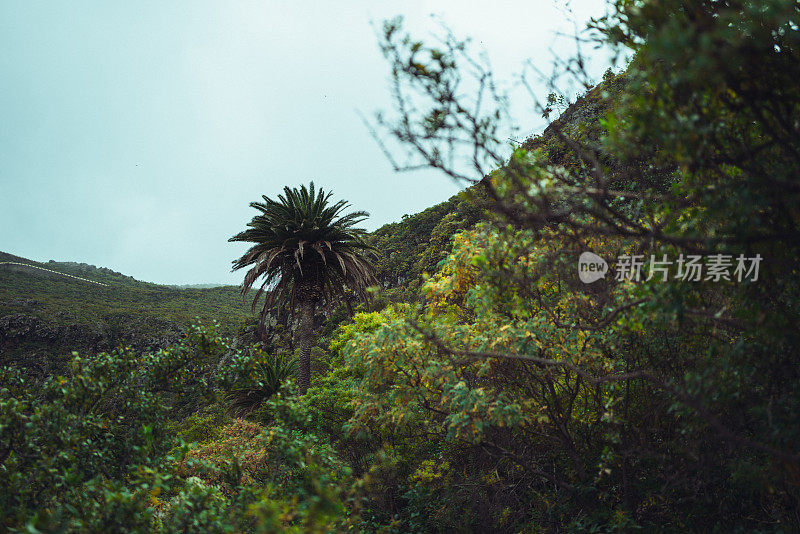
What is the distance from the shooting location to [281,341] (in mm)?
27109

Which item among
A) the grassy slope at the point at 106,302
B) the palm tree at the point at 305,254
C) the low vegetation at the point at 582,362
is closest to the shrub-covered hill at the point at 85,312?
the grassy slope at the point at 106,302

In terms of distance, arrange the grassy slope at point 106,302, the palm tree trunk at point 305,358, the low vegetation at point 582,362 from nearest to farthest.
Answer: the low vegetation at point 582,362 → the palm tree trunk at point 305,358 → the grassy slope at point 106,302

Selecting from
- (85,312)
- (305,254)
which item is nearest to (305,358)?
(305,254)

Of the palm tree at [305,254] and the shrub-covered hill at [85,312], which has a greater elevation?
the palm tree at [305,254]

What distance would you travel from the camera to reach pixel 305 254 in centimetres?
1305

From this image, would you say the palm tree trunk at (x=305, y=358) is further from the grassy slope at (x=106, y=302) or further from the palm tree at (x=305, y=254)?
the grassy slope at (x=106, y=302)

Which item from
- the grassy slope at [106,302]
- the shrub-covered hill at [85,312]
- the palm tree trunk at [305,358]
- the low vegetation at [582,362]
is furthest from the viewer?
the grassy slope at [106,302]

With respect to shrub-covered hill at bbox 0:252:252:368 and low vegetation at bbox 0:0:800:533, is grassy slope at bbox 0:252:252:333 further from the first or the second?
low vegetation at bbox 0:0:800:533

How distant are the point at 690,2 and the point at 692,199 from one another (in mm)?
Result: 1358

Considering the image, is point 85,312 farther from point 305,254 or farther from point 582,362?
point 582,362

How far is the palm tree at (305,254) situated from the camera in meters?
12.7

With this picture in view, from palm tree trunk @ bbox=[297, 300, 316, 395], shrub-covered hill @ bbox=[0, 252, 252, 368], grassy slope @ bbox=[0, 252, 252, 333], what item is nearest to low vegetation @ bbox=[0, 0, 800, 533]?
palm tree trunk @ bbox=[297, 300, 316, 395]

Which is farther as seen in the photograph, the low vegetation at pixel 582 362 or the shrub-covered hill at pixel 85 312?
the shrub-covered hill at pixel 85 312

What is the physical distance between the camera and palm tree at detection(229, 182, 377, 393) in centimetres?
1272
